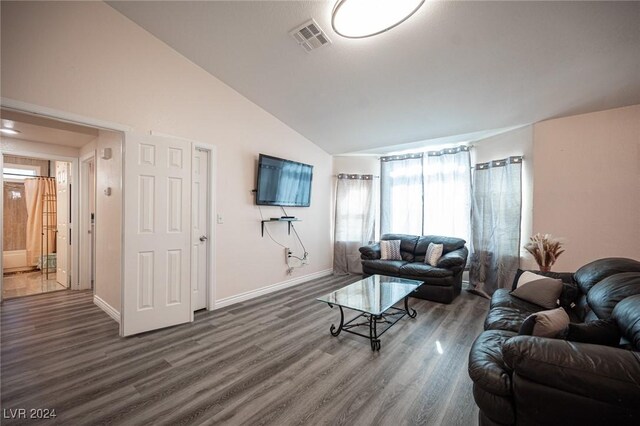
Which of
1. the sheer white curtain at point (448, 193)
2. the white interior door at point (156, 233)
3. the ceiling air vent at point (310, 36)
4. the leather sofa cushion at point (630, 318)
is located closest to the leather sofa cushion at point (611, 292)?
the leather sofa cushion at point (630, 318)

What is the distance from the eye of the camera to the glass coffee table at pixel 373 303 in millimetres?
2410

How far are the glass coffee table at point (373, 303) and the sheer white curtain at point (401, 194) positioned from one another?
6.08 ft

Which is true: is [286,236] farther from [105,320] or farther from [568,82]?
[568,82]

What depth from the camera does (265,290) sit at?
3924 mm

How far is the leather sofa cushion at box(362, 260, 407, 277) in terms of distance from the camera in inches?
162

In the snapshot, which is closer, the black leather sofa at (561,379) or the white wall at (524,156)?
the black leather sofa at (561,379)

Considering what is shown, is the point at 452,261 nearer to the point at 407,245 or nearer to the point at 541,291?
the point at 407,245

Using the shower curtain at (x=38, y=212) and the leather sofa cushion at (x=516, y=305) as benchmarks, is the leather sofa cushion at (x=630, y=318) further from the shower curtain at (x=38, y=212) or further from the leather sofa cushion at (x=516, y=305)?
the shower curtain at (x=38, y=212)

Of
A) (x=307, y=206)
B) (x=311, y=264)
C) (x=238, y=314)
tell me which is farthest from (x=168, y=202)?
(x=311, y=264)

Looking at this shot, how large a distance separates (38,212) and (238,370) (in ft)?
19.4

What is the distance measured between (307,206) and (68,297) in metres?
3.78

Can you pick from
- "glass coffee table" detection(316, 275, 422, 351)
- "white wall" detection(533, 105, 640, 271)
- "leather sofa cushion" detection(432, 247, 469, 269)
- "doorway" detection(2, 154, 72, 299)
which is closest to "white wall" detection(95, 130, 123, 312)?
"doorway" detection(2, 154, 72, 299)

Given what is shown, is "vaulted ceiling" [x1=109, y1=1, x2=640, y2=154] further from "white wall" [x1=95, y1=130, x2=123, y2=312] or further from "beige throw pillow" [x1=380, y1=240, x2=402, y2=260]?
"beige throw pillow" [x1=380, y1=240, x2=402, y2=260]

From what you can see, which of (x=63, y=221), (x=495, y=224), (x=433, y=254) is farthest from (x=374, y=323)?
(x=63, y=221)
